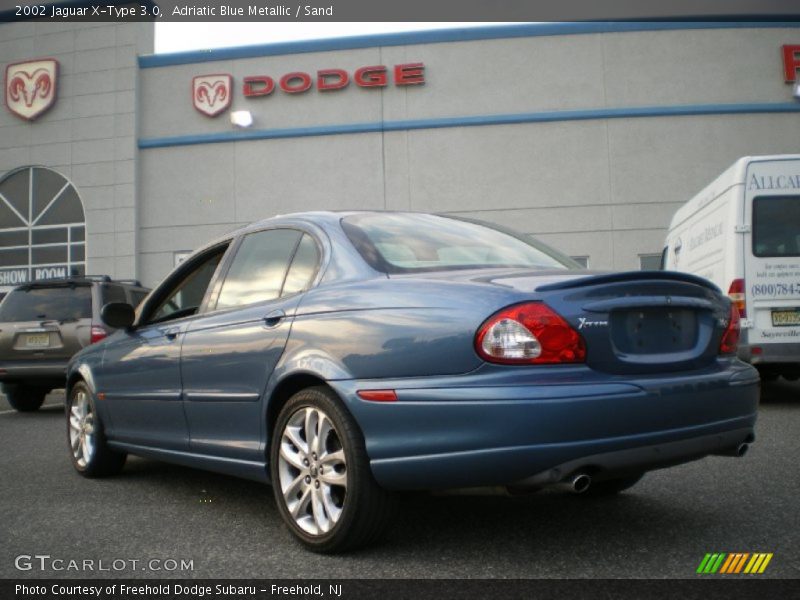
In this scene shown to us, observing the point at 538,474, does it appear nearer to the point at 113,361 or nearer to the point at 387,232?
the point at 387,232

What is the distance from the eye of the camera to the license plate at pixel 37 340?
9.09m

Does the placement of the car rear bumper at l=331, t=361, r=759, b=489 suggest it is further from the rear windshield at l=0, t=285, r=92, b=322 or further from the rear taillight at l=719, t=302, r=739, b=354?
the rear windshield at l=0, t=285, r=92, b=322

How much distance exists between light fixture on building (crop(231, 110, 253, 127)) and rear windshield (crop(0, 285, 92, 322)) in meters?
11.4

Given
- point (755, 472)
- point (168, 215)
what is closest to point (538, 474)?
point (755, 472)

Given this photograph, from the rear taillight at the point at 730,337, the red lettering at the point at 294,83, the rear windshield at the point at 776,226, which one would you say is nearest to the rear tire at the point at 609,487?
the rear taillight at the point at 730,337

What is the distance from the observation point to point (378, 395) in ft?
9.51

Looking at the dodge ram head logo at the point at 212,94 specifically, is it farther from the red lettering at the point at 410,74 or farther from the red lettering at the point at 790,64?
the red lettering at the point at 790,64

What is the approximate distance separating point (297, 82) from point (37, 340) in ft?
41.4

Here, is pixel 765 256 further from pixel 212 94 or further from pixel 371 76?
pixel 212 94

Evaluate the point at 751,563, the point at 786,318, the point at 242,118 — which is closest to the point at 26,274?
the point at 242,118

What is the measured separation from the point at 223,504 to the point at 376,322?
69.6 inches

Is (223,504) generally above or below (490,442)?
below

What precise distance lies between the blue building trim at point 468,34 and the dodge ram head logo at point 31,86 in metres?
4.40

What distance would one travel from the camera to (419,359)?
2.85 metres
